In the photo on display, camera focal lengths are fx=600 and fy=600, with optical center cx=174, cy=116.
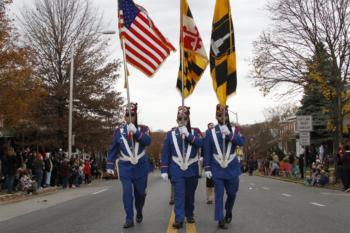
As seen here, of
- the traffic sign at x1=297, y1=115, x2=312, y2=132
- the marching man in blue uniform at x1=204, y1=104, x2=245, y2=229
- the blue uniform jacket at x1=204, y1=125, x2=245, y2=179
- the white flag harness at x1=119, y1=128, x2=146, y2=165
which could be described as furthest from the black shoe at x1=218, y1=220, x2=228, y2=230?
the traffic sign at x1=297, y1=115, x2=312, y2=132

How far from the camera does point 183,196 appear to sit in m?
9.55

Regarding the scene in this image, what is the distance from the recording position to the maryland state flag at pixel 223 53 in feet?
34.8

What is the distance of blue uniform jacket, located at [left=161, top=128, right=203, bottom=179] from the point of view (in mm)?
9805

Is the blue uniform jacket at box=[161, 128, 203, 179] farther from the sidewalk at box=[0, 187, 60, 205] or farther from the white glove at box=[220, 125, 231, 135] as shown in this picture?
the sidewalk at box=[0, 187, 60, 205]

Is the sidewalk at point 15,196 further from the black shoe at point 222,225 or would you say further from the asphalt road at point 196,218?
the black shoe at point 222,225

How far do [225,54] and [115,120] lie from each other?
3189cm

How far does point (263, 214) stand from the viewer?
483 inches

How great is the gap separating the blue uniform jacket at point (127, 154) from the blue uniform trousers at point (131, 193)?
0.09 m

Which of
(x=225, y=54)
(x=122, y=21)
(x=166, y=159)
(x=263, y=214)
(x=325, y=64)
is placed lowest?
(x=263, y=214)

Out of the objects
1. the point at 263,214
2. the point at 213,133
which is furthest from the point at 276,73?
the point at 213,133

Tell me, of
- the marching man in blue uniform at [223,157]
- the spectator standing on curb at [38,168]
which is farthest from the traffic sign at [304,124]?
the marching man in blue uniform at [223,157]

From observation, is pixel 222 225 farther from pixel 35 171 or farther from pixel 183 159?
pixel 35 171

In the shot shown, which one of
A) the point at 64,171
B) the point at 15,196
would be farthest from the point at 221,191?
the point at 64,171

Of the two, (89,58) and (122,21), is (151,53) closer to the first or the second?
(122,21)
